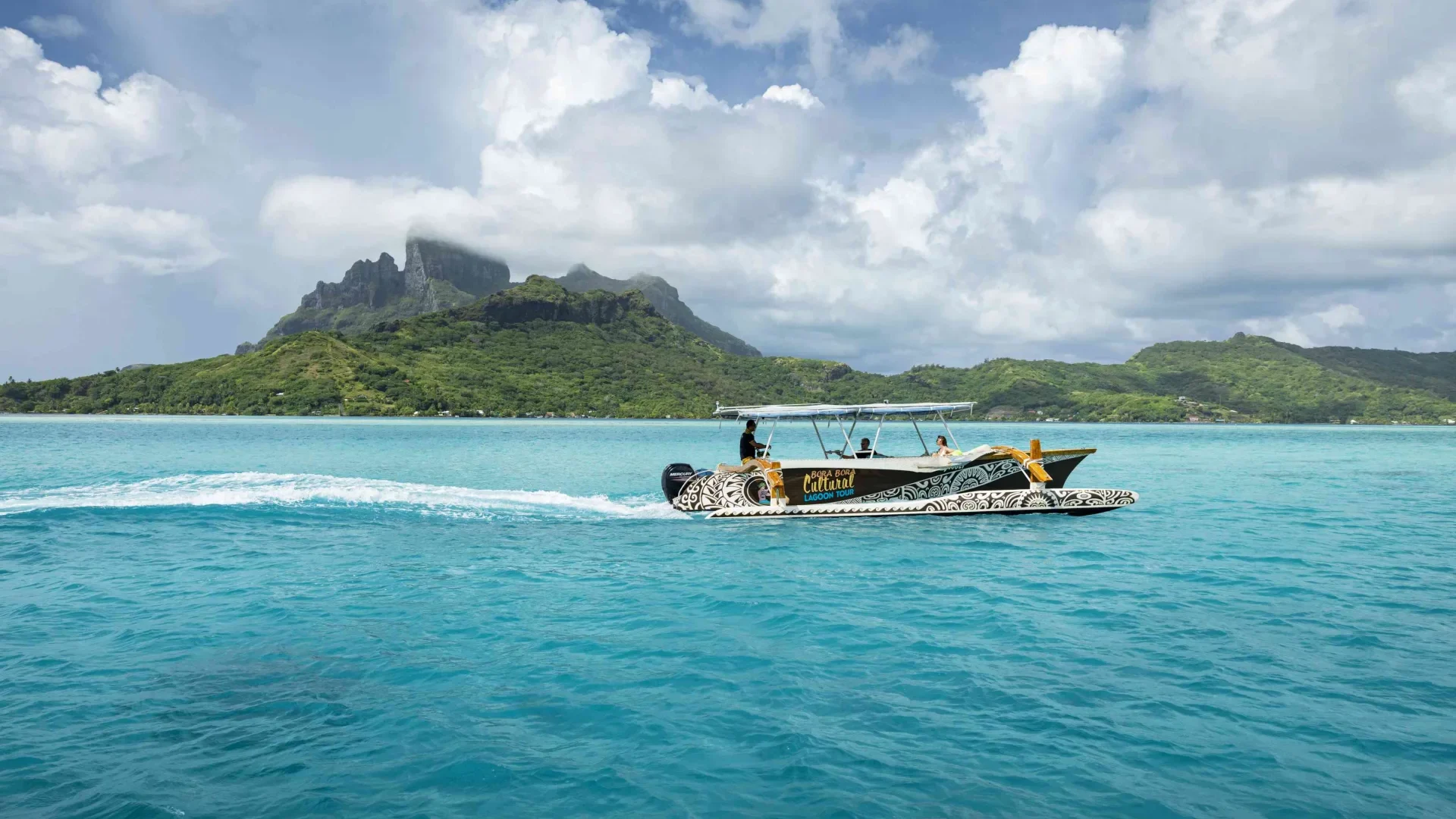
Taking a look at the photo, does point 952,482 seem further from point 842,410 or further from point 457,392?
point 457,392

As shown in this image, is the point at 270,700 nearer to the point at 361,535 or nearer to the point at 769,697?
the point at 769,697

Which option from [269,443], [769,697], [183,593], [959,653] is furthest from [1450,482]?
[269,443]

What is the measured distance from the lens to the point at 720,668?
387 inches

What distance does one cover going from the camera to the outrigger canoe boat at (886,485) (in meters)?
23.0

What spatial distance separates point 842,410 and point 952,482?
391 cm

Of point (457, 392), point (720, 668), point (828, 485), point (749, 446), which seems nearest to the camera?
point (720, 668)

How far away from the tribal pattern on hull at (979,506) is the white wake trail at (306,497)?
388 cm

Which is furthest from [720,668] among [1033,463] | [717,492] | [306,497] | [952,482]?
[306,497]

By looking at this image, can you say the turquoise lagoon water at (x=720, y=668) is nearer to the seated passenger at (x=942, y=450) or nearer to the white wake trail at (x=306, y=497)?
the white wake trail at (x=306, y=497)

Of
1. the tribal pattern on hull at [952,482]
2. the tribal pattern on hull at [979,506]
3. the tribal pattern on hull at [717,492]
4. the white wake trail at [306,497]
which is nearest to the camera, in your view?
the tribal pattern on hull at [979,506]

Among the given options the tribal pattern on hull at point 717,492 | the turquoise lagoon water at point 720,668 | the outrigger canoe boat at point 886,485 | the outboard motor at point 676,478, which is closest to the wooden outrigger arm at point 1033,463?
the outrigger canoe boat at point 886,485

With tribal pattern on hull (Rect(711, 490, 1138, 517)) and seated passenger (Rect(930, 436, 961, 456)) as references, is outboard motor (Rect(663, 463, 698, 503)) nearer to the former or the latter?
tribal pattern on hull (Rect(711, 490, 1138, 517))

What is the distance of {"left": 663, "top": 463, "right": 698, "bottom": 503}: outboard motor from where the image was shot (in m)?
24.1

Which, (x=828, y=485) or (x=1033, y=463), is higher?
(x=1033, y=463)
